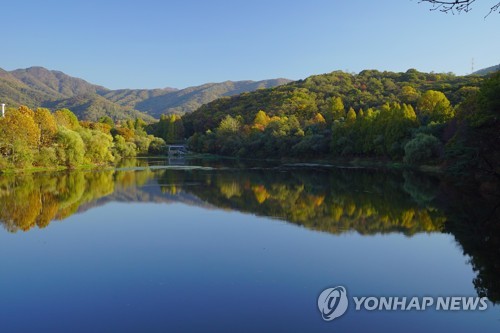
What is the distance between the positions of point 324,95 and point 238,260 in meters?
106

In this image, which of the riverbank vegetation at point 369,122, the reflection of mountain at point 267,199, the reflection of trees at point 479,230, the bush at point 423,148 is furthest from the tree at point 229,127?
the reflection of trees at point 479,230

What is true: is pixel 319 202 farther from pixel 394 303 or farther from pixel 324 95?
pixel 324 95

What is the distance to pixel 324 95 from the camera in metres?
114

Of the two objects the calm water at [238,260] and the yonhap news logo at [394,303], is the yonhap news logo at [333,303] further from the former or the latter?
the calm water at [238,260]

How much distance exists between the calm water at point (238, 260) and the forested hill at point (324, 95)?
6246 cm

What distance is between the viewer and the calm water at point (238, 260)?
8.57m

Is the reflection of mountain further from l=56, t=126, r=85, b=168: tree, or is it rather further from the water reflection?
l=56, t=126, r=85, b=168: tree

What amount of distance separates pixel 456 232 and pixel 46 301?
14.6 meters

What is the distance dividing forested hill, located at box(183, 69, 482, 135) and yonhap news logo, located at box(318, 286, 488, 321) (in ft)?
241

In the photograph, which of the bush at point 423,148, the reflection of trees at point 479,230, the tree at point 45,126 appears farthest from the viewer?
the tree at point 45,126

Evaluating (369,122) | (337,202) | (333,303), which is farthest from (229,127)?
(333,303)

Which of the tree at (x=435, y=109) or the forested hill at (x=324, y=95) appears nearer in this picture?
the tree at (x=435, y=109)

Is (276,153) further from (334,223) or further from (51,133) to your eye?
(334,223)

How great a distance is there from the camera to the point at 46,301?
946 cm
